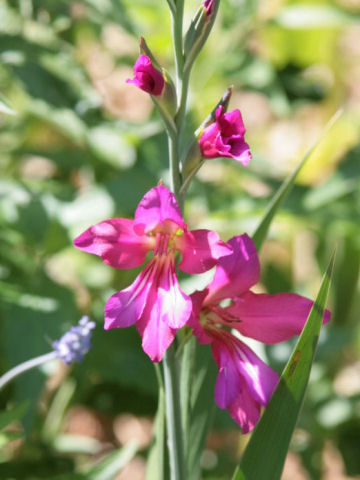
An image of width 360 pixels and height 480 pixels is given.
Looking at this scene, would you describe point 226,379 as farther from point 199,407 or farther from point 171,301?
point 199,407

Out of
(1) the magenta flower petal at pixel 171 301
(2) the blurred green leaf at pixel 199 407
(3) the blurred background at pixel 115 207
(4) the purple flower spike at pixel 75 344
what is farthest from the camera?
(3) the blurred background at pixel 115 207

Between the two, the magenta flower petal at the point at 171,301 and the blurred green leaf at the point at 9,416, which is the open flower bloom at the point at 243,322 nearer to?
the magenta flower petal at the point at 171,301

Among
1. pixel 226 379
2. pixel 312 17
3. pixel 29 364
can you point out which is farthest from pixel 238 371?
pixel 312 17

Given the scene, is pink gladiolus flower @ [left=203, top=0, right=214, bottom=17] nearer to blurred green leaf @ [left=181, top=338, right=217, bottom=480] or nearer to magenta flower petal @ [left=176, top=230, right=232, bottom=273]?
magenta flower petal @ [left=176, top=230, right=232, bottom=273]

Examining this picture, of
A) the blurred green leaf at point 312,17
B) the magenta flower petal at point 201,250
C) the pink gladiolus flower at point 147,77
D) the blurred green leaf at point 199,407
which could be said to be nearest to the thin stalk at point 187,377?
the blurred green leaf at point 199,407

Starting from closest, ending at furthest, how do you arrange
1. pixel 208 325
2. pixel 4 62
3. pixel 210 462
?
pixel 208 325 < pixel 4 62 < pixel 210 462

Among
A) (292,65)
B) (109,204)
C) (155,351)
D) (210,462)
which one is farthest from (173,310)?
(292,65)

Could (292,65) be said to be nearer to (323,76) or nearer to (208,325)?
(323,76)
